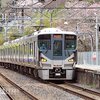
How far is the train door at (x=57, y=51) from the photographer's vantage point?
22.7m

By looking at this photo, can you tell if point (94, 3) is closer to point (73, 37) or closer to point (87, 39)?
point (87, 39)

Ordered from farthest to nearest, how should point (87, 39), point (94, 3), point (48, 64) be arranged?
point (94, 3)
point (87, 39)
point (48, 64)

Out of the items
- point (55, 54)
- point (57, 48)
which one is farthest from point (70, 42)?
point (55, 54)

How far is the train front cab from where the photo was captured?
892 inches

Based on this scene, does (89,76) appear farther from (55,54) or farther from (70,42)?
(70,42)

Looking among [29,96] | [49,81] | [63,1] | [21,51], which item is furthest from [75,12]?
[29,96]

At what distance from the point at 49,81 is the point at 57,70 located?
6.07ft

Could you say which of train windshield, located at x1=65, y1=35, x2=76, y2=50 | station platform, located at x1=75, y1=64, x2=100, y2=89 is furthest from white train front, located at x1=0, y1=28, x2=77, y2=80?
station platform, located at x1=75, y1=64, x2=100, y2=89

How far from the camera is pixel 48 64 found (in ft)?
74.2

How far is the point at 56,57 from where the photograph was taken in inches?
896

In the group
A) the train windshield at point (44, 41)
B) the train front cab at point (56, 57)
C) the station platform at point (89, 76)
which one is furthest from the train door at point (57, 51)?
the station platform at point (89, 76)

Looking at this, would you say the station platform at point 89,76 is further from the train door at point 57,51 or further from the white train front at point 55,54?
the train door at point 57,51

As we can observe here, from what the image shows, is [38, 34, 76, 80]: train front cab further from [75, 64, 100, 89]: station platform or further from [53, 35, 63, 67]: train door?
[75, 64, 100, 89]: station platform

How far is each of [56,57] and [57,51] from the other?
361 mm
